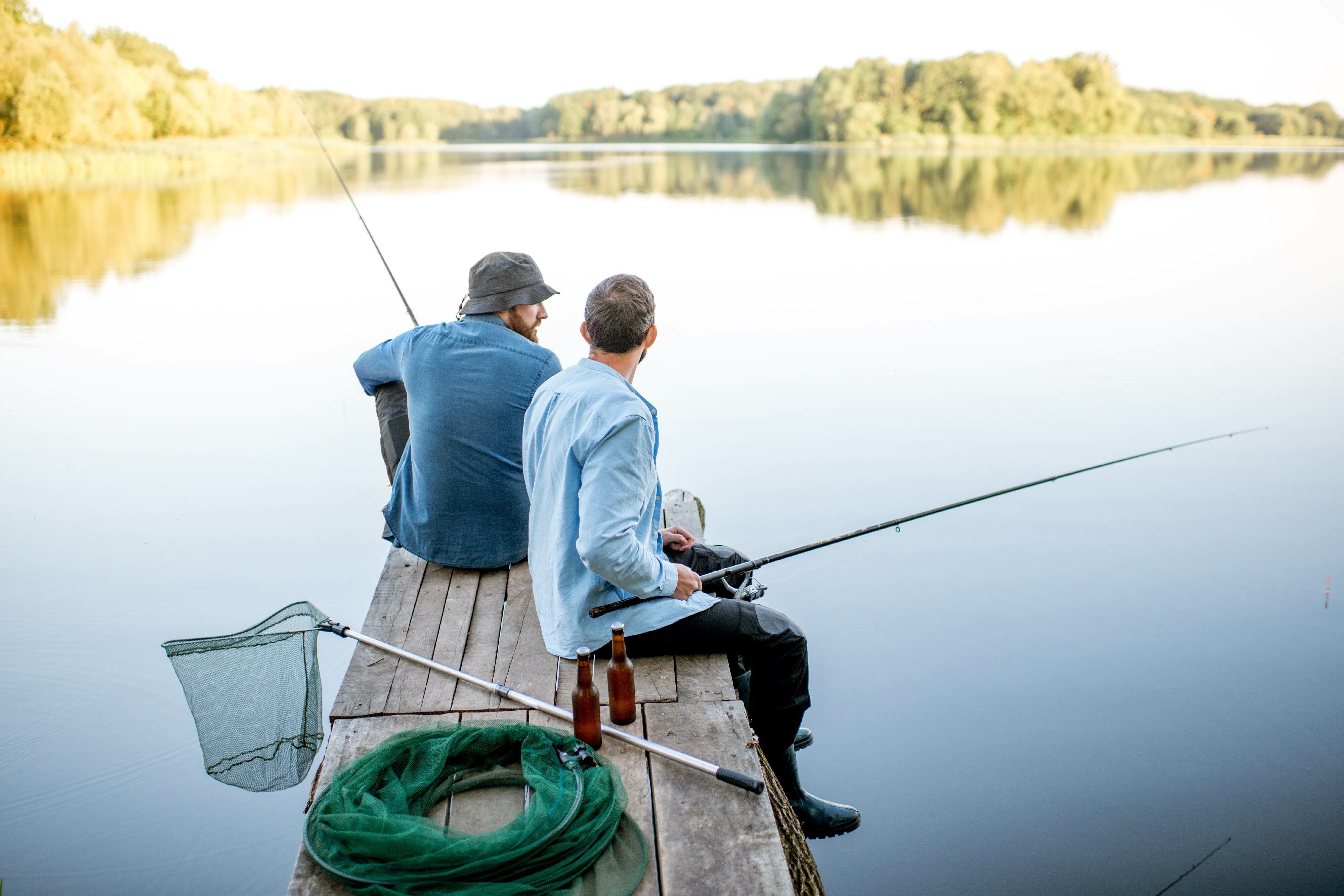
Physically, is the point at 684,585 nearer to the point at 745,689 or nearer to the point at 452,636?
the point at 745,689

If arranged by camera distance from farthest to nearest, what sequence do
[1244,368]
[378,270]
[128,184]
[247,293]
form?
[128,184], [378,270], [247,293], [1244,368]

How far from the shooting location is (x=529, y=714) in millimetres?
2523

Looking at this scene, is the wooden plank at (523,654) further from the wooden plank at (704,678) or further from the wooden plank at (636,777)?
the wooden plank at (704,678)

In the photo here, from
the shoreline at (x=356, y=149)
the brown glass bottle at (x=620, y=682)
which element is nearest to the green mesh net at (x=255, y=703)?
the brown glass bottle at (x=620, y=682)

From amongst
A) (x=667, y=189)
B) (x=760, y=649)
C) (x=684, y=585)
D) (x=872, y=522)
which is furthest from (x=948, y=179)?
(x=684, y=585)

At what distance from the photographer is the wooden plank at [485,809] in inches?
82.9

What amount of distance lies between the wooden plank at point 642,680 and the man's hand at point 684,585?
0.23 metres

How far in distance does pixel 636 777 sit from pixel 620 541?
525 mm

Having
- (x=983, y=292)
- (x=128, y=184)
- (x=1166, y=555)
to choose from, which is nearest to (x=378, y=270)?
(x=983, y=292)

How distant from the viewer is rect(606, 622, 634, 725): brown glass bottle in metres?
2.37

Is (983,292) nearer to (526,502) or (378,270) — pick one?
(378,270)

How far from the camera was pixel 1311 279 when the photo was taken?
12.5 m

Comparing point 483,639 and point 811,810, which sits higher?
point 483,639

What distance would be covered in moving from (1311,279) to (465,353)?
1276 cm
